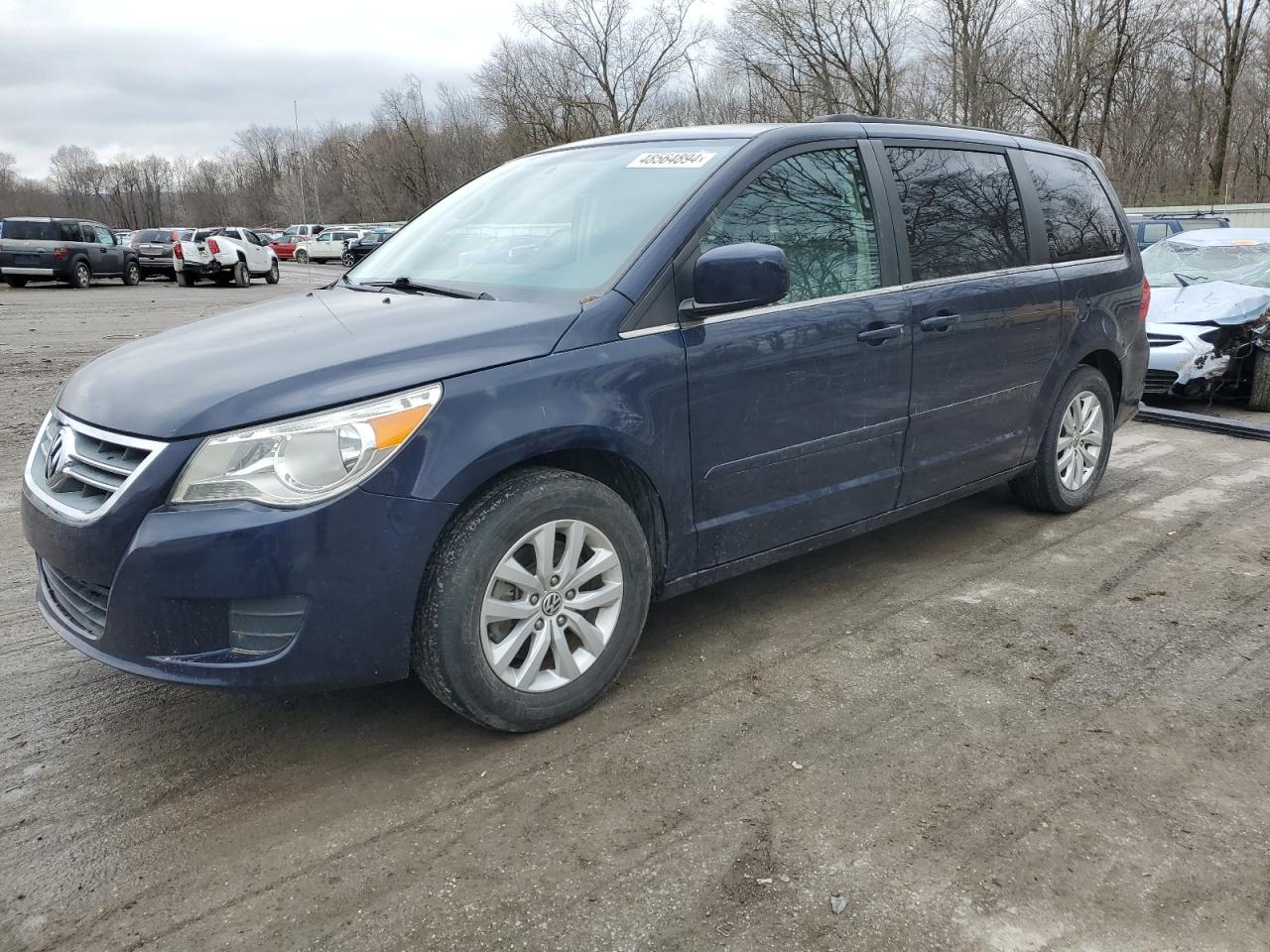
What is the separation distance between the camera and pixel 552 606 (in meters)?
3.07

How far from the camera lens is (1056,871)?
96.7 inches

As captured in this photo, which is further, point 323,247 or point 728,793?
point 323,247

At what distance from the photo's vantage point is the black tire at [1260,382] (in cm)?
861

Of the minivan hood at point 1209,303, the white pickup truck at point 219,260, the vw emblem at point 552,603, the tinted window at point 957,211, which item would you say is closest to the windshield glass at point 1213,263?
the minivan hood at point 1209,303

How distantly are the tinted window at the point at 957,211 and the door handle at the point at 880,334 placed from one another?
0.28m

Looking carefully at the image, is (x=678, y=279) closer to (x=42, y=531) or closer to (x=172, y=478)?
(x=172, y=478)

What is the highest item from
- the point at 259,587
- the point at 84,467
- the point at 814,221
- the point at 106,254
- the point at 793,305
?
the point at 106,254

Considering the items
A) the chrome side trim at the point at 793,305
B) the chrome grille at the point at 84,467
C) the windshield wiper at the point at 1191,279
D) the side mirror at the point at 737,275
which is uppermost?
the side mirror at the point at 737,275

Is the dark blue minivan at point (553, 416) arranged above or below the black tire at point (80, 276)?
below

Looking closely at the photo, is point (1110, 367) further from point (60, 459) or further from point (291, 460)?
point (60, 459)

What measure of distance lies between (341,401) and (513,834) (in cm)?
123

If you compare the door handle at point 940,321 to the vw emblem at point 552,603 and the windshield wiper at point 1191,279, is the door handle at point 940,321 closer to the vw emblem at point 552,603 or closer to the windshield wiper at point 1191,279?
the vw emblem at point 552,603

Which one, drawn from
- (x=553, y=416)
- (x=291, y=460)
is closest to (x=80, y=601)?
(x=291, y=460)

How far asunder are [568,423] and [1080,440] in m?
3.39
